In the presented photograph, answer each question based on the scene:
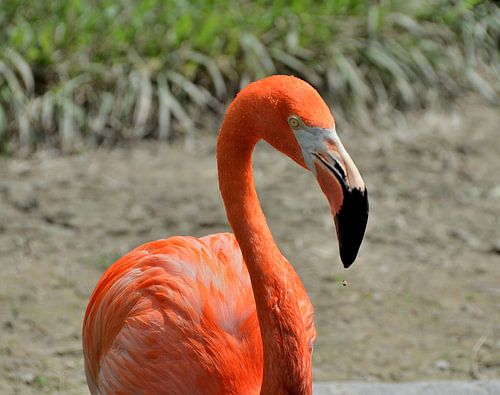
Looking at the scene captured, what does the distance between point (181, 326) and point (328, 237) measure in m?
2.65

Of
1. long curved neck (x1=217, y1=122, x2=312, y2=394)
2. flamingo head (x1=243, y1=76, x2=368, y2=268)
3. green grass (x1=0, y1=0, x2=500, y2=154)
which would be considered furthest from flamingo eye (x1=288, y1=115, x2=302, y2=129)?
green grass (x1=0, y1=0, x2=500, y2=154)

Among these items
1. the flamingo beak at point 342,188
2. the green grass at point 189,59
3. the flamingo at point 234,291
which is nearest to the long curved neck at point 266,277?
the flamingo at point 234,291

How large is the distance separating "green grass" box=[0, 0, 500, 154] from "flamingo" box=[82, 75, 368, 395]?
334cm

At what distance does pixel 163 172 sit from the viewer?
20.3 feet

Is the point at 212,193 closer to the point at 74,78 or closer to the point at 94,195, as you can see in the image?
the point at 94,195

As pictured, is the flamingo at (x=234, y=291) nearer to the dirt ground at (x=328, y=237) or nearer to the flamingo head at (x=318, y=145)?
the flamingo head at (x=318, y=145)

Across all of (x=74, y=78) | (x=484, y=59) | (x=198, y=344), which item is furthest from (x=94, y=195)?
(x=484, y=59)

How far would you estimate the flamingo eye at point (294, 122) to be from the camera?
2.41 meters

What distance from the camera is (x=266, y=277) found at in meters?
2.60

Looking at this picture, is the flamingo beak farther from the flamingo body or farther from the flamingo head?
the flamingo body

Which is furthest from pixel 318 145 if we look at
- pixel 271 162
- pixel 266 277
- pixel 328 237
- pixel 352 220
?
pixel 271 162

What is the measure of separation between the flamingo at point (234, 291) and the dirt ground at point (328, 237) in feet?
3.63

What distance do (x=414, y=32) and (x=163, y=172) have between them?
2523 millimetres

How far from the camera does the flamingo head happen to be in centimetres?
228
